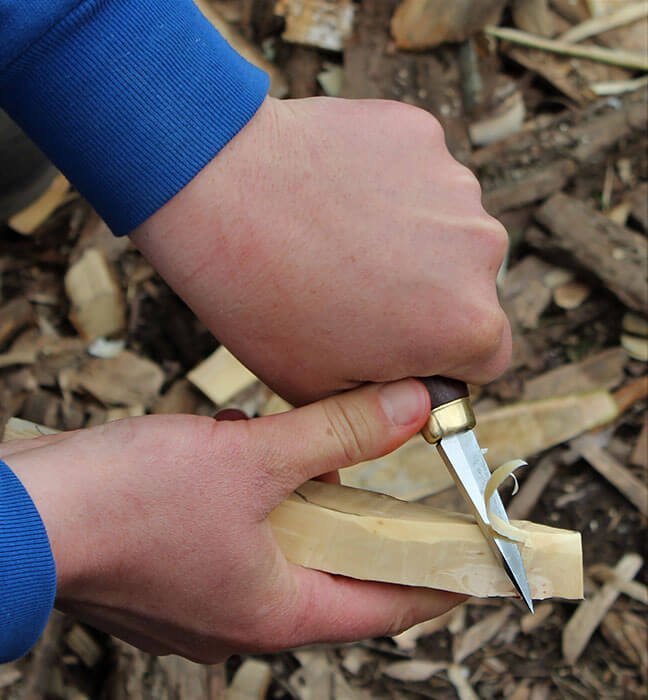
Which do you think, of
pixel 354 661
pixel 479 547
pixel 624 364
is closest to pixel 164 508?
pixel 479 547

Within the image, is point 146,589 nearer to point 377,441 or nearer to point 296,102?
point 377,441

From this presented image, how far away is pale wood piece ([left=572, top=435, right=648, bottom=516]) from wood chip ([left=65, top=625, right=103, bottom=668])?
1.32 metres

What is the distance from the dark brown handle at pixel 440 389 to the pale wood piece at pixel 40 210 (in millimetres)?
1369

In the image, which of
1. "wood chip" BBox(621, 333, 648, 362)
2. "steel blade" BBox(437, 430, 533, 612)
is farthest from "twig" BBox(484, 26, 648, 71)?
"steel blade" BBox(437, 430, 533, 612)

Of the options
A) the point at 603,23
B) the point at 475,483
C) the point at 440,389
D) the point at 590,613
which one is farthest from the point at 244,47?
the point at 590,613

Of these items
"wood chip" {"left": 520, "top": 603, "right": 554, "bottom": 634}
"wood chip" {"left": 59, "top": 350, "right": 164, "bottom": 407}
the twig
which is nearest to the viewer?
"wood chip" {"left": 520, "top": 603, "right": 554, "bottom": 634}

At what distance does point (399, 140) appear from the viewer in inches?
40.7

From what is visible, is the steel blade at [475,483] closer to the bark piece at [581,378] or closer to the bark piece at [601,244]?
the bark piece at [581,378]

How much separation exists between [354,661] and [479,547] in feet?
2.48

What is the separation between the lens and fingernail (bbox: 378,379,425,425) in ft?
3.50

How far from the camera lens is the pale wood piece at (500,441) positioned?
5.68ft

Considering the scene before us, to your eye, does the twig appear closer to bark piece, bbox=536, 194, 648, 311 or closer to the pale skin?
bark piece, bbox=536, 194, 648, 311

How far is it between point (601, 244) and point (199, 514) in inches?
56.6

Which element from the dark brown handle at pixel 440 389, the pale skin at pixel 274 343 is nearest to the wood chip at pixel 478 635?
the pale skin at pixel 274 343
